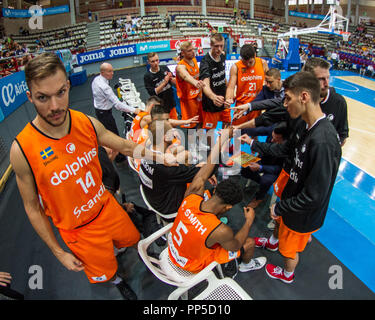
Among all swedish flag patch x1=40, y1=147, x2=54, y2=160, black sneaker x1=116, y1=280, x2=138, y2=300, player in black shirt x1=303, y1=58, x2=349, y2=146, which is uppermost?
player in black shirt x1=303, y1=58, x2=349, y2=146

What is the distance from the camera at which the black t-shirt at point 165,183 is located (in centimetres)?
237

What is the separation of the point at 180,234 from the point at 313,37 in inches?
1114

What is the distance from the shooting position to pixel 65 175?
1.61 meters

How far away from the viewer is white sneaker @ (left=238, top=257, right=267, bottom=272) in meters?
2.65

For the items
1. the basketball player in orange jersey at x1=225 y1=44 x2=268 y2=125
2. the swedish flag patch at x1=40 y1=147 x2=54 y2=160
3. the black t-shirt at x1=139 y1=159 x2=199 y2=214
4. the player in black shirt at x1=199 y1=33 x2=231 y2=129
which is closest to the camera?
the swedish flag patch at x1=40 y1=147 x2=54 y2=160

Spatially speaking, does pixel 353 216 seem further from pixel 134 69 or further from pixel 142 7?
pixel 142 7

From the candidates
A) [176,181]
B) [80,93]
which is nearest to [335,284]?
[176,181]

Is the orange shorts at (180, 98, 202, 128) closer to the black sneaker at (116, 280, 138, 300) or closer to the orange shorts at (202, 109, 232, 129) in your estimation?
the orange shorts at (202, 109, 232, 129)

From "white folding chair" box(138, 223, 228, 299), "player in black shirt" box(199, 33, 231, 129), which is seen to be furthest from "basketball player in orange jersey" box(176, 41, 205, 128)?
"white folding chair" box(138, 223, 228, 299)

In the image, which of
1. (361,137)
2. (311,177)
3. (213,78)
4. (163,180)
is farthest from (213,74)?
(361,137)

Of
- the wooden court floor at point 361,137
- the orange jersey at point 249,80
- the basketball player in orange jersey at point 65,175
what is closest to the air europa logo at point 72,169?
the basketball player in orange jersey at point 65,175

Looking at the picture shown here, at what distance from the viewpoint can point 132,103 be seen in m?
5.41

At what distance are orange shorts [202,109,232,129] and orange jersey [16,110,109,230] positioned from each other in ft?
9.22

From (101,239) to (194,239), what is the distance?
2.52 ft
